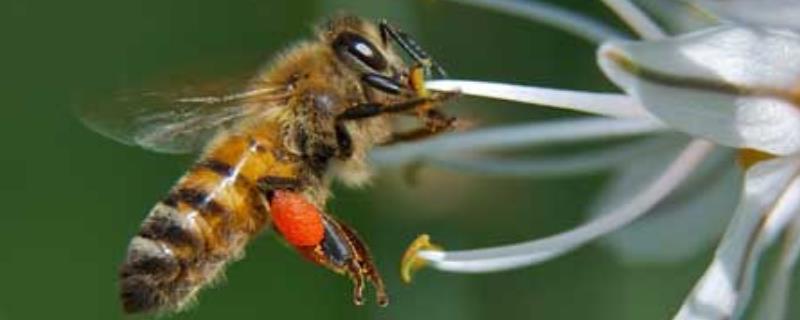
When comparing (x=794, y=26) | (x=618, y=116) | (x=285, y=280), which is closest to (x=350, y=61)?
(x=618, y=116)

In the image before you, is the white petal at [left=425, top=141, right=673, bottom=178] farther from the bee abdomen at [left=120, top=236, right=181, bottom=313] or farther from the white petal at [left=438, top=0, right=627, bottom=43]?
the bee abdomen at [left=120, top=236, right=181, bottom=313]

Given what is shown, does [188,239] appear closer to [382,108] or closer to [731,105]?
[382,108]

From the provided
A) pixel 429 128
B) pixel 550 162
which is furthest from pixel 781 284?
pixel 550 162

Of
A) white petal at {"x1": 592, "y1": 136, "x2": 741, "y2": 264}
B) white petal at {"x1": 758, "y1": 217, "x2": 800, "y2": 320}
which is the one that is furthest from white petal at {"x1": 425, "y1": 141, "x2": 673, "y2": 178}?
white petal at {"x1": 758, "y1": 217, "x2": 800, "y2": 320}

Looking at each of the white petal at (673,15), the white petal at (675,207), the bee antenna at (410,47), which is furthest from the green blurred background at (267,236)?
the bee antenna at (410,47)

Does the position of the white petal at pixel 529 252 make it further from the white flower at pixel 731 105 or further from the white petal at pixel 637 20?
the white petal at pixel 637 20

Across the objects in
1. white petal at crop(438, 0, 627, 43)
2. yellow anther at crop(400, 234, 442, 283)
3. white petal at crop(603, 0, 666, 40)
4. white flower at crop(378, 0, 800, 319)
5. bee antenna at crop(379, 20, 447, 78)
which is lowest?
white flower at crop(378, 0, 800, 319)
